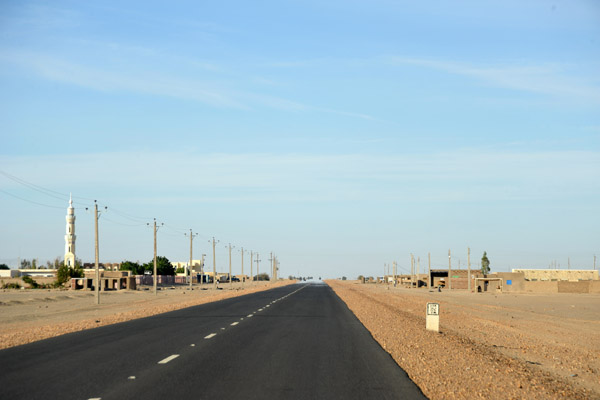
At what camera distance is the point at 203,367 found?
47.5ft

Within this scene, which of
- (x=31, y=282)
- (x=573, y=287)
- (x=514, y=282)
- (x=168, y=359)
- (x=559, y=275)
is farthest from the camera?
(x=559, y=275)

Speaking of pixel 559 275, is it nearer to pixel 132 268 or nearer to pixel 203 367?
pixel 132 268

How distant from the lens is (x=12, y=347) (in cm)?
1942

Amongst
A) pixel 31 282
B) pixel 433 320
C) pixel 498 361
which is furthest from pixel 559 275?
pixel 498 361

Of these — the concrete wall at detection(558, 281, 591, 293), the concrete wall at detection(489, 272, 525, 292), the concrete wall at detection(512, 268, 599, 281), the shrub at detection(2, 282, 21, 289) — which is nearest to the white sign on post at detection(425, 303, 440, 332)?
the concrete wall at detection(558, 281, 591, 293)

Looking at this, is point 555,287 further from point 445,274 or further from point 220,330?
point 220,330

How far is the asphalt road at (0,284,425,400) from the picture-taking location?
11352 millimetres

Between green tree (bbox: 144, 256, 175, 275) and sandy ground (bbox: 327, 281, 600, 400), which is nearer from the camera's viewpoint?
sandy ground (bbox: 327, 281, 600, 400)

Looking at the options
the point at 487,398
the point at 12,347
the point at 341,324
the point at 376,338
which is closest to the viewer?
the point at 487,398

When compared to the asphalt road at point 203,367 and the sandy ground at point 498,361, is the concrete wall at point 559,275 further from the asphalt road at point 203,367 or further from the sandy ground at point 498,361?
the asphalt road at point 203,367

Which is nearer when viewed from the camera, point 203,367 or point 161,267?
point 203,367

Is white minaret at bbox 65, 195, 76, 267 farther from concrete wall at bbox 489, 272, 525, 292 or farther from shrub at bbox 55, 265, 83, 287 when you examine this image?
concrete wall at bbox 489, 272, 525, 292

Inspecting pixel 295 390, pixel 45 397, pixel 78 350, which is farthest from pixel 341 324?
pixel 45 397

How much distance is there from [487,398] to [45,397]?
7414 mm
